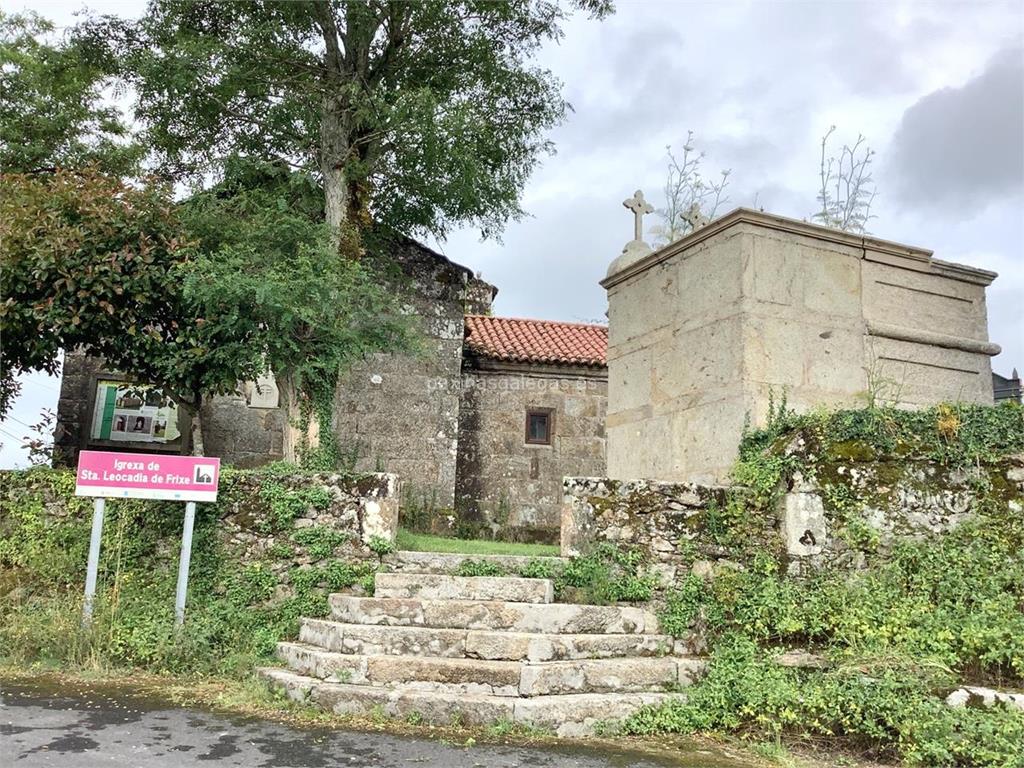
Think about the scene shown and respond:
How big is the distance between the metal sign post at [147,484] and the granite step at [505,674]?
6.35ft

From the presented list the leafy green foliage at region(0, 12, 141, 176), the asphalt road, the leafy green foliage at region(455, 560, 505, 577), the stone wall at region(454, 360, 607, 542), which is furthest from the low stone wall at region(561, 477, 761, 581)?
the leafy green foliage at region(0, 12, 141, 176)

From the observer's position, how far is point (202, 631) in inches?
278

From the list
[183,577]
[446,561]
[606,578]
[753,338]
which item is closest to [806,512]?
[753,338]

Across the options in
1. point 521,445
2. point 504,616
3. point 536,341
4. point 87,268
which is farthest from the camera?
point 536,341

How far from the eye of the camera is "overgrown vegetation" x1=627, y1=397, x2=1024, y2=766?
16.9 feet

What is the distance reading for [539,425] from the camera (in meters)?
15.9

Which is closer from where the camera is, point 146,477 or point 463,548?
point 146,477

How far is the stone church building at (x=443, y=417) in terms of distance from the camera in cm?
1355

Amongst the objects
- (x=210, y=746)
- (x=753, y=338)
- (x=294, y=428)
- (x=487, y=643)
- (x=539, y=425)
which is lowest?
(x=210, y=746)

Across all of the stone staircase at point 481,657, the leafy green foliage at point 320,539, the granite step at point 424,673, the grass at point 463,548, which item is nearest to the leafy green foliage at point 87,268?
the leafy green foliage at point 320,539

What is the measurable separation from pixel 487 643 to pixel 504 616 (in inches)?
15.1

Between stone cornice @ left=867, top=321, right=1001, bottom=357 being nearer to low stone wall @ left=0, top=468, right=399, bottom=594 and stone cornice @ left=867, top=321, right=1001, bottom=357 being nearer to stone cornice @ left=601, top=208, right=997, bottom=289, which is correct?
stone cornice @ left=601, top=208, right=997, bottom=289

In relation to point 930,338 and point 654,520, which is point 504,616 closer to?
point 654,520

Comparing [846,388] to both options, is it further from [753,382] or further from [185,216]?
[185,216]
